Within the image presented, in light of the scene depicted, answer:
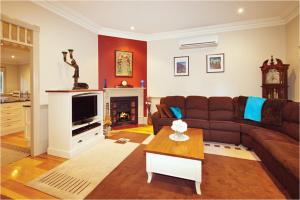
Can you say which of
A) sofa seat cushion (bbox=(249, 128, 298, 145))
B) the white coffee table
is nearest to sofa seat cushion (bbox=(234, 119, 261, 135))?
sofa seat cushion (bbox=(249, 128, 298, 145))

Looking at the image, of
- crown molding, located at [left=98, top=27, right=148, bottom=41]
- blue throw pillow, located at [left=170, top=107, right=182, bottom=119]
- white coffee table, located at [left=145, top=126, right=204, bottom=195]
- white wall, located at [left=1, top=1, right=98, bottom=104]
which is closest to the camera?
white coffee table, located at [left=145, top=126, right=204, bottom=195]

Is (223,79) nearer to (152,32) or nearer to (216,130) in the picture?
Answer: (216,130)

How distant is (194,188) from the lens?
1.86 m

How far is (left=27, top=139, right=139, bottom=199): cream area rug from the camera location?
1.83 meters

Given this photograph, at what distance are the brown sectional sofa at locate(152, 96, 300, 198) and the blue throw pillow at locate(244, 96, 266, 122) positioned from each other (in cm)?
13

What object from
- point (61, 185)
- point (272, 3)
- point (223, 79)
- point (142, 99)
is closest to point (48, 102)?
point (61, 185)

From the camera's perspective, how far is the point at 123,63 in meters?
4.69

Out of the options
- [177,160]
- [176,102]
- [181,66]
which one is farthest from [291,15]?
[177,160]

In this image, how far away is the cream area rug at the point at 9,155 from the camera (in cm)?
255

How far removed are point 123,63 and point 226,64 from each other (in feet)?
9.72

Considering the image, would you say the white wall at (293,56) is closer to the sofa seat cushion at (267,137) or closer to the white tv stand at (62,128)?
the sofa seat cushion at (267,137)

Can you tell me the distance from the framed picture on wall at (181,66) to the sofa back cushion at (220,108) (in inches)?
48.2

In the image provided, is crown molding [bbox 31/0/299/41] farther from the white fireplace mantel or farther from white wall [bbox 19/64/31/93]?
white wall [bbox 19/64/31/93]

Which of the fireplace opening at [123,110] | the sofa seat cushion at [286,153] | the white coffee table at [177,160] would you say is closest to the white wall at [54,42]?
the fireplace opening at [123,110]
